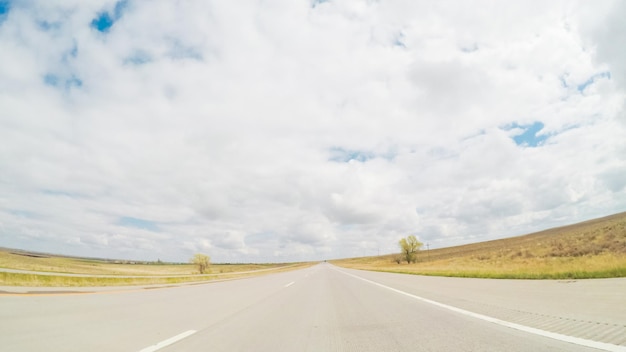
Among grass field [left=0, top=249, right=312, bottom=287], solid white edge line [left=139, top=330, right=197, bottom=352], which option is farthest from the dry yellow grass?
solid white edge line [left=139, top=330, right=197, bottom=352]

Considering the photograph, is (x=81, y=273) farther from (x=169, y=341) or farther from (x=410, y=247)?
(x=410, y=247)

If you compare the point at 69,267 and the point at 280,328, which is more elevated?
the point at 280,328

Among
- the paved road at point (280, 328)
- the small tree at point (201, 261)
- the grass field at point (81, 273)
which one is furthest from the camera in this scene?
the small tree at point (201, 261)

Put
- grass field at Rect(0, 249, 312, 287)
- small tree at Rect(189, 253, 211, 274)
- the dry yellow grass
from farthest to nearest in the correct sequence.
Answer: small tree at Rect(189, 253, 211, 274) → the dry yellow grass → grass field at Rect(0, 249, 312, 287)

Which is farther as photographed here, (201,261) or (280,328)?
(201,261)

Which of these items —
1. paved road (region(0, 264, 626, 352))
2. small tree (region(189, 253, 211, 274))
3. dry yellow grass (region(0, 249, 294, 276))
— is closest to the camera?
paved road (region(0, 264, 626, 352))

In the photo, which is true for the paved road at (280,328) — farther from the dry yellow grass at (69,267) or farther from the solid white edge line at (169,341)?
the dry yellow grass at (69,267)

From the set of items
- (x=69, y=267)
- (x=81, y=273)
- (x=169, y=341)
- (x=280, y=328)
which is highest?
(x=169, y=341)

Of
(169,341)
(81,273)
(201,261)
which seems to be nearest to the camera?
(169,341)

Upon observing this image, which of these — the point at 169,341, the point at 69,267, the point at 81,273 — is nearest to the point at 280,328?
the point at 169,341

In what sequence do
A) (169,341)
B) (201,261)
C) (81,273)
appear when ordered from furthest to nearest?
(201,261) → (81,273) → (169,341)

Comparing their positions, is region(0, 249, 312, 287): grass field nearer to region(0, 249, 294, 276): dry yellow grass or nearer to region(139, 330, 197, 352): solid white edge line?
region(0, 249, 294, 276): dry yellow grass

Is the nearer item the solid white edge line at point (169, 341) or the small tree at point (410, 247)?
the solid white edge line at point (169, 341)

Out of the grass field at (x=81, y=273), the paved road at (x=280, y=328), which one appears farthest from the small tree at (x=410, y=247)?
the paved road at (x=280, y=328)
